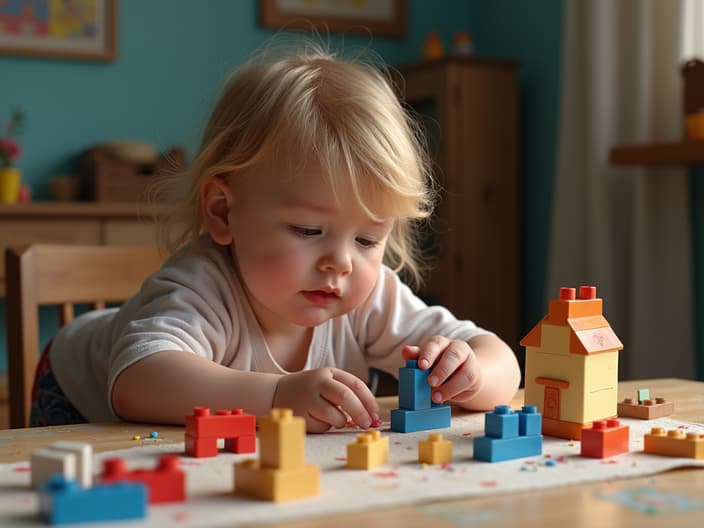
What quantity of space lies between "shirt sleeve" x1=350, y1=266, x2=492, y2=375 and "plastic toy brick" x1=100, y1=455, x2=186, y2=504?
656mm

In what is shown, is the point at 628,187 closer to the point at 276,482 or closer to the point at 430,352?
the point at 430,352

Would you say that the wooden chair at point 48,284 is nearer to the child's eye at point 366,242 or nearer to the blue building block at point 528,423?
the child's eye at point 366,242

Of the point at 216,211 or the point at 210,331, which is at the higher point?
the point at 216,211

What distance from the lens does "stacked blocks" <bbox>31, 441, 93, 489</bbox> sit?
63 centimetres

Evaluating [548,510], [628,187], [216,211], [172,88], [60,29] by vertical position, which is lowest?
[548,510]

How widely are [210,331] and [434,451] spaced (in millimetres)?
451

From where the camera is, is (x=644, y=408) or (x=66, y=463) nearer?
(x=66, y=463)

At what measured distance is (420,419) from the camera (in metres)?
0.90

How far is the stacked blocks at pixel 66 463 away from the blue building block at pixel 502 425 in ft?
1.04

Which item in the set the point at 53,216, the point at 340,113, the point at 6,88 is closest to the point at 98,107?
the point at 6,88

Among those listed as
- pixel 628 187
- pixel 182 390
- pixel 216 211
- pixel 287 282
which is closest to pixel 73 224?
pixel 628 187

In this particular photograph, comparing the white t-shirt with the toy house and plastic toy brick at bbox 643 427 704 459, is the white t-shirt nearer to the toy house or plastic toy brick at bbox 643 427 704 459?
the toy house

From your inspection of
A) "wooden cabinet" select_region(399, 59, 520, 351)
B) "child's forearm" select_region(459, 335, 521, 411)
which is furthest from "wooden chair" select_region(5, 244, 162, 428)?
"wooden cabinet" select_region(399, 59, 520, 351)

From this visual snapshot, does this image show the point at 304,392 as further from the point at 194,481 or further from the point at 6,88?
the point at 6,88
